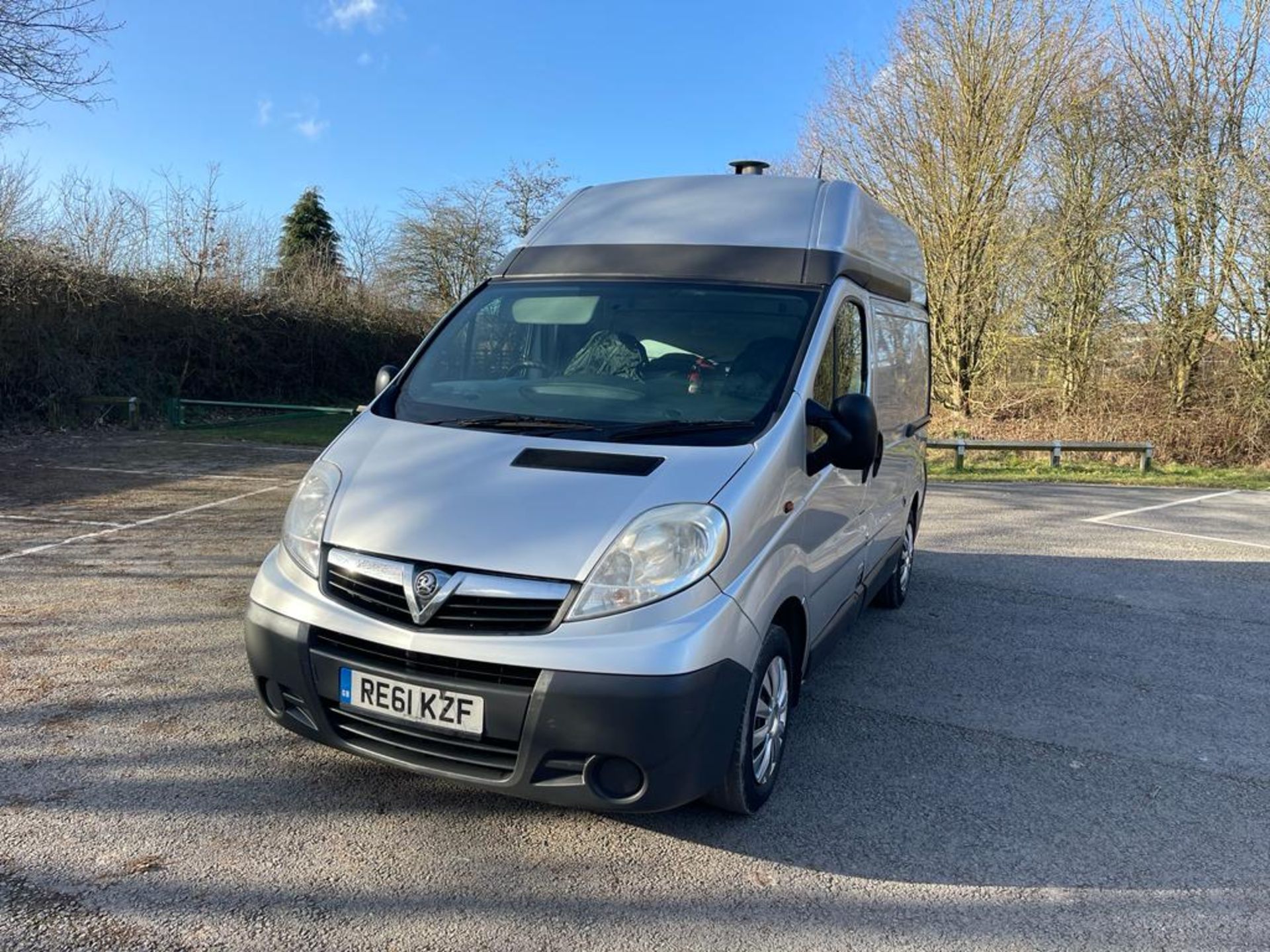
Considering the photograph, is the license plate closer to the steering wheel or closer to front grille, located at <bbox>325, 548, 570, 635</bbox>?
front grille, located at <bbox>325, 548, 570, 635</bbox>

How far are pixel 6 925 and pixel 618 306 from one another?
3027 mm

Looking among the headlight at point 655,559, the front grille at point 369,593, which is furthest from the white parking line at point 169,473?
the headlight at point 655,559

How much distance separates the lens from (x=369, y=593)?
2.85 metres

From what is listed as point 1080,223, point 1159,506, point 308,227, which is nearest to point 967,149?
point 1080,223

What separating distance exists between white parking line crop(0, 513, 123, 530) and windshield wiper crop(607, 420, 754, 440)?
6390 mm

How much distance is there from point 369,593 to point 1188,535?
9771 mm

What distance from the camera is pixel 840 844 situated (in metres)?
3.09

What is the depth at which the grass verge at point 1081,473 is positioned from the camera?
14.8 metres

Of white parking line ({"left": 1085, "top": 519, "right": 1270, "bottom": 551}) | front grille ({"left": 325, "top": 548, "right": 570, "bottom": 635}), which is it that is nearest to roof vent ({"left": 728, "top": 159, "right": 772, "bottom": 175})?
front grille ({"left": 325, "top": 548, "right": 570, "bottom": 635})

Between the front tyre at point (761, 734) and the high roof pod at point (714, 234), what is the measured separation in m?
1.64

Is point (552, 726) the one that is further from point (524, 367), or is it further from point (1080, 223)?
point (1080, 223)

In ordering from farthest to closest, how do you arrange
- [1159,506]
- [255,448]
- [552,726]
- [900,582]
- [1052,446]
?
[1052,446] → [255,448] → [1159,506] → [900,582] → [552,726]

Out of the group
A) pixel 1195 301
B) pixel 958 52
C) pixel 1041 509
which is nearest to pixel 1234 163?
pixel 1195 301

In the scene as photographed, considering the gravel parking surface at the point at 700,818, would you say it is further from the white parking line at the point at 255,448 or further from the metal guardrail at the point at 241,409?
the metal guardrail at the point at 241,409
